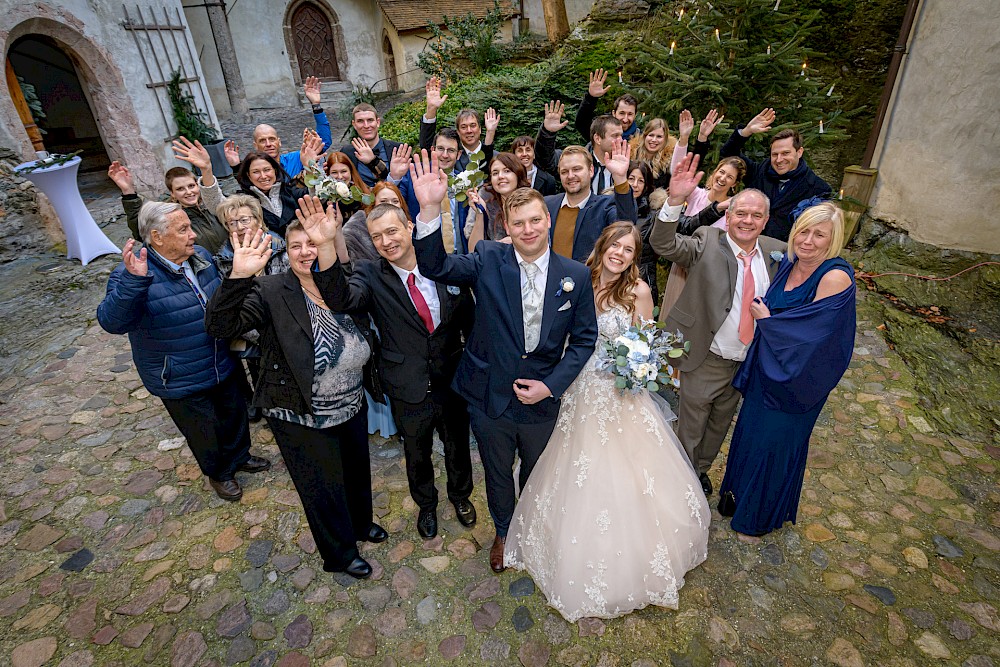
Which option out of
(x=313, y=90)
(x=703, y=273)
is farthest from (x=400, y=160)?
(x=703, y=273)

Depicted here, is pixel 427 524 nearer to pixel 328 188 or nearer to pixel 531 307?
pixel 531 307

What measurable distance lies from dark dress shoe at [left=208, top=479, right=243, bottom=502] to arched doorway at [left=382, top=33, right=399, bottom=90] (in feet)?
61.6

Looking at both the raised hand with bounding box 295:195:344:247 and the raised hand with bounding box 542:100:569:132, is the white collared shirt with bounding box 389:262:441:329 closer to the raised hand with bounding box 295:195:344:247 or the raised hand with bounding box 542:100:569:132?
the raised hand with bounding box 295:195:344:247

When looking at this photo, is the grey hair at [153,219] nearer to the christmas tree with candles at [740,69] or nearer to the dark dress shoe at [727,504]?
the dark dress shoe at [727,504]

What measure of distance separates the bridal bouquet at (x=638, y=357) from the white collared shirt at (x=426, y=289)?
1058 millimetres

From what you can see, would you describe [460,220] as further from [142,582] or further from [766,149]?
[766,149]

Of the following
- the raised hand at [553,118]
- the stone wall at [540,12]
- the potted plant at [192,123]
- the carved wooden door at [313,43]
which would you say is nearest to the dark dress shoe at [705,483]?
the raised hand at [553,118]

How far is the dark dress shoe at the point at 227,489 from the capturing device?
13.9 feet

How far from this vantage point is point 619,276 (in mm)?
3342

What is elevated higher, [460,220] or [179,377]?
[460,220]

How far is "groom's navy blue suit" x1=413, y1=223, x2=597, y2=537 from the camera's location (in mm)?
3016

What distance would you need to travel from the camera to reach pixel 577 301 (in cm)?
304

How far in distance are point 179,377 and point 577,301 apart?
2867 millimetres

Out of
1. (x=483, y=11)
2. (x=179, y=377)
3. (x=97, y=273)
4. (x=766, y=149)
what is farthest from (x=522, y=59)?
(x=179, y=377)
